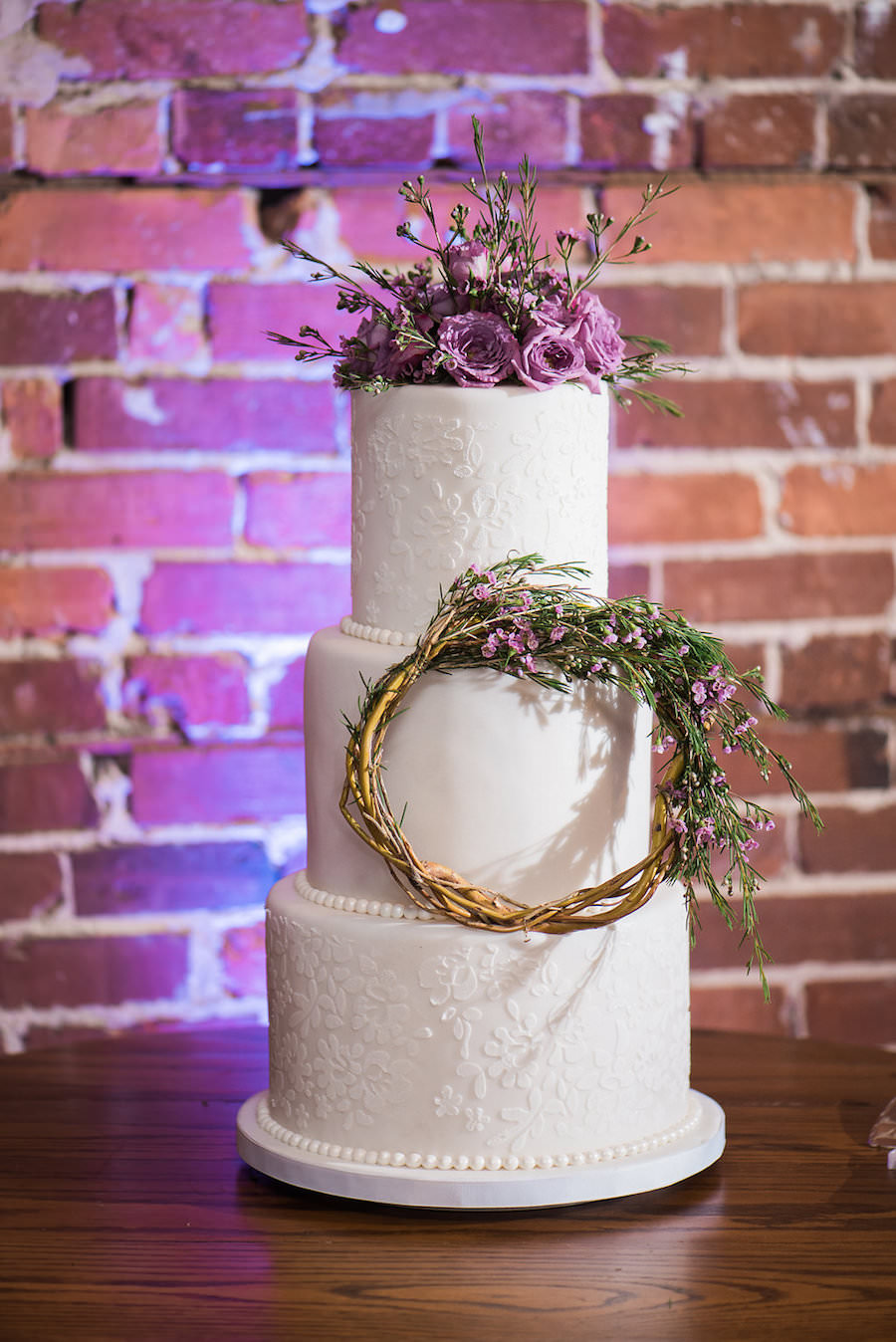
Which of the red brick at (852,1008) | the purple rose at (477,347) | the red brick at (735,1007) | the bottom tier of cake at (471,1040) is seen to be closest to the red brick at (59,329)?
the purple rose at (477,347)

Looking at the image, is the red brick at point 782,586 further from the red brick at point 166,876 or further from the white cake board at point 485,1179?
the white cake board at point 485,1179

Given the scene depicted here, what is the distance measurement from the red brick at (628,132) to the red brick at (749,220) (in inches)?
1.3

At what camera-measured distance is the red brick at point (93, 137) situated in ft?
5.27

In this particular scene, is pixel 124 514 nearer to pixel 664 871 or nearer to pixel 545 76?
pixel 545 76

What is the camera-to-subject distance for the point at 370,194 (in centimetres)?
163

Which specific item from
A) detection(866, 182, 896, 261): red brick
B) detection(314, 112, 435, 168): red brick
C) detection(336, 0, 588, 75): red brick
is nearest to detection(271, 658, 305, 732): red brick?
detection(314, 112, 435, 168): red brick

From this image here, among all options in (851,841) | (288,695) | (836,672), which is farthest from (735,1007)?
(288,695)

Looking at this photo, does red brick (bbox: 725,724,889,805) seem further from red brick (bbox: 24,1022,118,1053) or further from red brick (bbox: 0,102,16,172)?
red brick (bbox: 0,102,16,172)

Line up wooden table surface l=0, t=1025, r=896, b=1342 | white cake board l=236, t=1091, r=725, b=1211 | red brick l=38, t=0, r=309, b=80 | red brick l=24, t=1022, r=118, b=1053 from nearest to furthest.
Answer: wooden table surface l=0, t=1025, r=896, b=1342
white cake board l=236, t=1091, r=725, b=1211
red brick l=38, t=0, r=309, b=80
red brick l=24, t=1022, r=118, b=1053

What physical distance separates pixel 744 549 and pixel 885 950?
50 centimetres

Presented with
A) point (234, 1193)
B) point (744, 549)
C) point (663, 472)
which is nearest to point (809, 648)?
point (744, 549)

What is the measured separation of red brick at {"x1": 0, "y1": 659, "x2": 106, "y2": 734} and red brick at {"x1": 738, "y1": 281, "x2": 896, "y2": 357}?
815mm

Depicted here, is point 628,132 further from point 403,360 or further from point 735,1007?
point 735,1007

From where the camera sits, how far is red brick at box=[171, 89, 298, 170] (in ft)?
5.28
